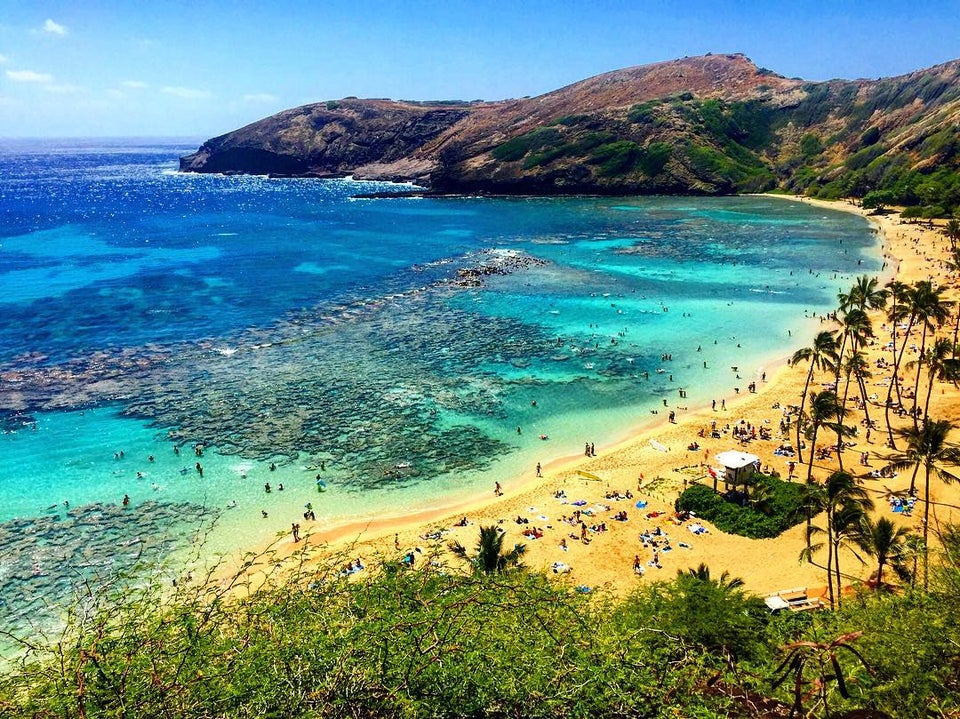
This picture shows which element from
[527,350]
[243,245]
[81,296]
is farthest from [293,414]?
[243,245]

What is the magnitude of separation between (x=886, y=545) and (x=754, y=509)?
863 cm

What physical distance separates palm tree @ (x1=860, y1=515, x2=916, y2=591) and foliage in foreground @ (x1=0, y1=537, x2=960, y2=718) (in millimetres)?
5566

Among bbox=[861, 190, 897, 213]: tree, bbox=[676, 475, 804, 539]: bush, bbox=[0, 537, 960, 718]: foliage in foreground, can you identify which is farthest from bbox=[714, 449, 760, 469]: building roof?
bbox=[861, 190, 897, 213]: tree

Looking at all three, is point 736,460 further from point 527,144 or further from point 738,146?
point 738,146

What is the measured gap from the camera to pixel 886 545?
955 inches

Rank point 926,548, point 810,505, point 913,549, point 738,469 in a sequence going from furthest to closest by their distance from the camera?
point 738,469 → point 810,505 → point 913,549 → point 926,548

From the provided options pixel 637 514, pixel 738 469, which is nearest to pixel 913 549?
pixel 738 469

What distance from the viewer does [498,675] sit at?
13.9m

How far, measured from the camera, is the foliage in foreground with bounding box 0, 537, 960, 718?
1309cm

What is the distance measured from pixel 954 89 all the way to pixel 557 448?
173 metres

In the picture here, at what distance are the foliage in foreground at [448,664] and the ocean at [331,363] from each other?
13.3 ft

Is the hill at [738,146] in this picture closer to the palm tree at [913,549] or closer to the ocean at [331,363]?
the ocean at [331,363]

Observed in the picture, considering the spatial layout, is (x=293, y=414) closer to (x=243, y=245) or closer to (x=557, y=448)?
(x=557, y=448)

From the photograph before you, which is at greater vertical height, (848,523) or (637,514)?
(848,523)
